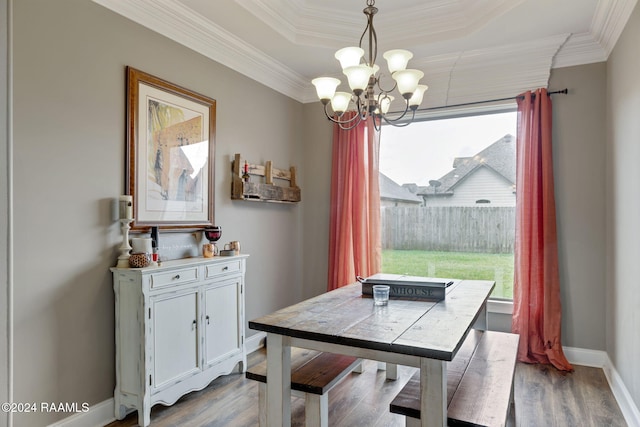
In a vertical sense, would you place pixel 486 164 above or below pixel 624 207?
above

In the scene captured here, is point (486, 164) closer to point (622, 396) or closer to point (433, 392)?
point (622, 396)

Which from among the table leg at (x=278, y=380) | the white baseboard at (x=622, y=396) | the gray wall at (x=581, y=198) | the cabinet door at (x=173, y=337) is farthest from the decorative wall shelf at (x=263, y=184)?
the white baseboard at (x=622, y=396)

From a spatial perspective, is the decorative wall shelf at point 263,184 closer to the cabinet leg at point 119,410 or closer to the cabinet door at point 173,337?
the cabinet door at point 173,337

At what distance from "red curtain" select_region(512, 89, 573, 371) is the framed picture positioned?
8.80 ft

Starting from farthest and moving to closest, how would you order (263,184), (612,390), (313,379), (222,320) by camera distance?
(263,184) → (222,320) → (612,390) → (313,379)

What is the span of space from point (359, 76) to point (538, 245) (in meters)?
2.29

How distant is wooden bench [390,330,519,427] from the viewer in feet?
5.34

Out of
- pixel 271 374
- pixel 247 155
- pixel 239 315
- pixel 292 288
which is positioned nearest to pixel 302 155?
pixel 247 155

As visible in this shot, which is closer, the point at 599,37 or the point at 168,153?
the point at 168,153

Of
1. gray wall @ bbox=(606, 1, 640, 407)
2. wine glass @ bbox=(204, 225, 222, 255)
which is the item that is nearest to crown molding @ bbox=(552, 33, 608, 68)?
gray wall @ bbox=(606, 1, 640, 407)

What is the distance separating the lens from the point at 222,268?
2.97 meters

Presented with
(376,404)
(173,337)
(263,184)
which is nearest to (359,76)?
(263,184)

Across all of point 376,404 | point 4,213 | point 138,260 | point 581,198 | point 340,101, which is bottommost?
point 376,404

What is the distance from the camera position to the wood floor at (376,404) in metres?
2.42
